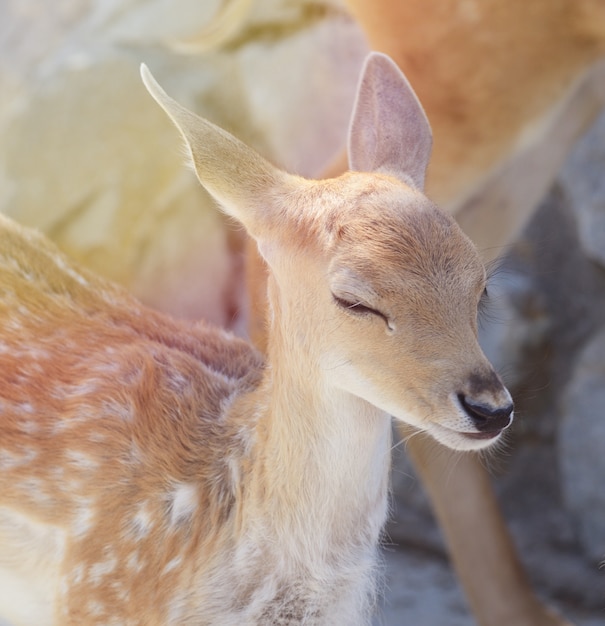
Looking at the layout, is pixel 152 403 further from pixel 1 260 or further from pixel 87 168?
pixel 87 168

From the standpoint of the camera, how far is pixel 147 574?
4.96ft

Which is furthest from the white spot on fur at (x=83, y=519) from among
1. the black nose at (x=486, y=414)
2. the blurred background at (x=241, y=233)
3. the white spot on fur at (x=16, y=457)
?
the blurred background at (x=241, y=233)

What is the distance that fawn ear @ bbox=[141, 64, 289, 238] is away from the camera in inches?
55.7

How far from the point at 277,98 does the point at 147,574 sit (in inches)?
82.7

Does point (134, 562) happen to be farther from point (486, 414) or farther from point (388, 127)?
point (388, 127)

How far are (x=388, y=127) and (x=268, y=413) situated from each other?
47 cm

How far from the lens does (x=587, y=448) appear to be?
2.79 metres

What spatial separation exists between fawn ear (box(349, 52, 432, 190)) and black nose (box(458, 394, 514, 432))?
1.43 ft

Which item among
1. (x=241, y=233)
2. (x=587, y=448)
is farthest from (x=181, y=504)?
(x=241, y=233)

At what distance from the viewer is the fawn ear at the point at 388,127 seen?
165 centimetres

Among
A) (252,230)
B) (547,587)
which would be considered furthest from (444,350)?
(547,587)

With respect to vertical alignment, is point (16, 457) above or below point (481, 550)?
above

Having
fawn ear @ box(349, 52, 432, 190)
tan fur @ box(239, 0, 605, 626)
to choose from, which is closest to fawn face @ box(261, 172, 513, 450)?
fawn ear @ box(349, 52, 432, 190)

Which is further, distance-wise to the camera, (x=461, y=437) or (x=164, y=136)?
(x=164, y=136)
